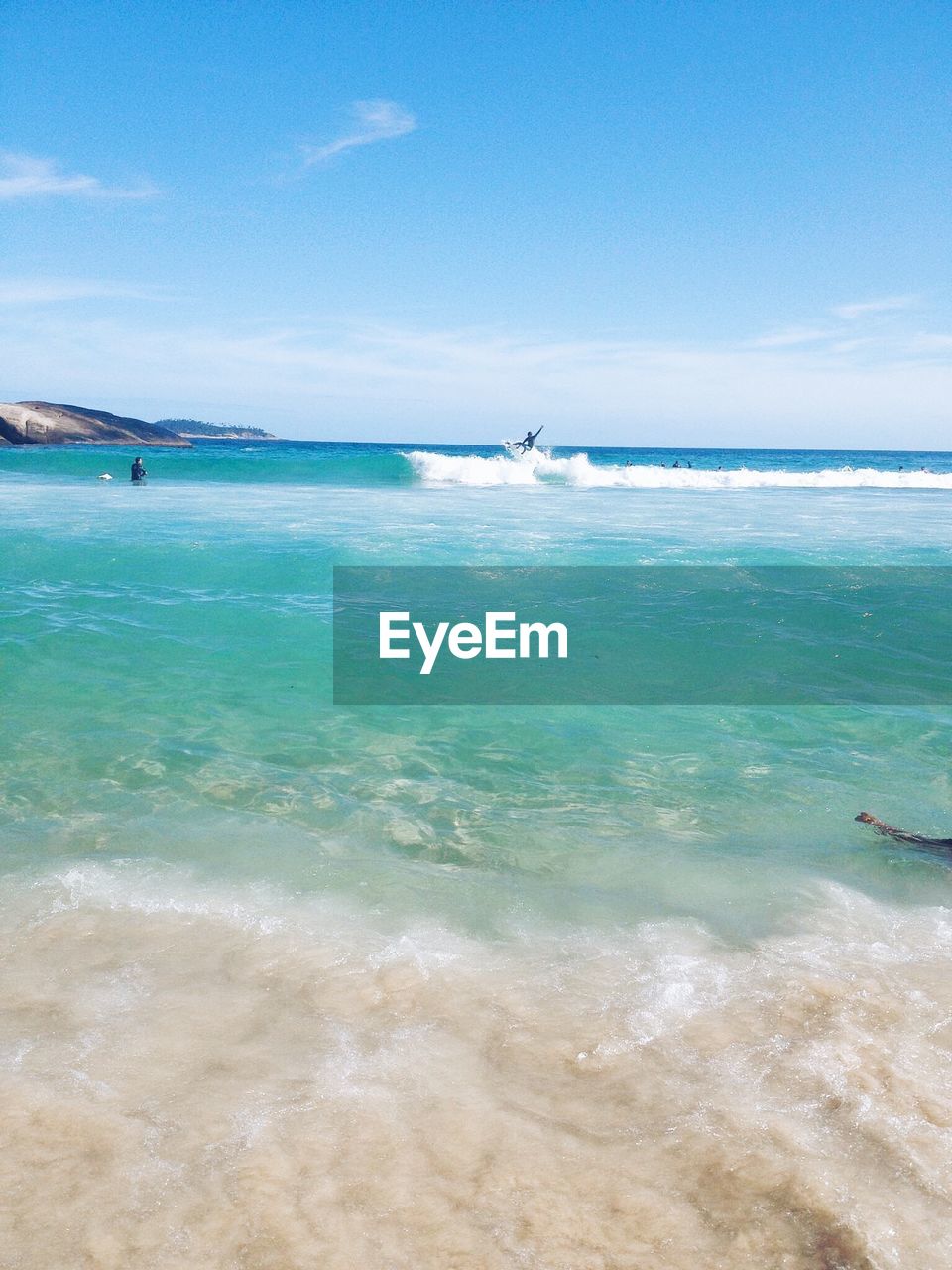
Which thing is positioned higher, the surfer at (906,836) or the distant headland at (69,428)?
the distant headland at (69,428)

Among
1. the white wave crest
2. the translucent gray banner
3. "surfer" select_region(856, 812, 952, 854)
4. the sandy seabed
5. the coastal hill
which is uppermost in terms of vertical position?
the coastal hill

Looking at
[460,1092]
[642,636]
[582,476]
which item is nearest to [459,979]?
[460,1092]

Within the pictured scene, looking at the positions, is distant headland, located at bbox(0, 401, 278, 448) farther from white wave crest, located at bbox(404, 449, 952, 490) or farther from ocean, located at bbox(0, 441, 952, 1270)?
ocean, located at bbox(0, 441, 952, 1270)

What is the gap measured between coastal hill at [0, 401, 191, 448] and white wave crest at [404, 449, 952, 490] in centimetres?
2906

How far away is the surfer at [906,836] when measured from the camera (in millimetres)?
6590

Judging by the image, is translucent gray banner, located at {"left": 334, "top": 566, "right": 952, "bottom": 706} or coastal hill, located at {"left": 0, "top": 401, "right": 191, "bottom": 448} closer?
translucent gray banner, located at {"left": 334, "top": 566, "right": 952, "bottom": 706}

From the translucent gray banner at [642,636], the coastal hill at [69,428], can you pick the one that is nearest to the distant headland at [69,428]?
the coastal hill at [69,428]

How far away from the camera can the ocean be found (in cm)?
315

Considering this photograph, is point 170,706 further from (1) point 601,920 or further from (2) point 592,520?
(2) point 592,520

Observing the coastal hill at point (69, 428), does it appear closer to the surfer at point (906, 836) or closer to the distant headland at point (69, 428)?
the distant headland at point (69, 428)

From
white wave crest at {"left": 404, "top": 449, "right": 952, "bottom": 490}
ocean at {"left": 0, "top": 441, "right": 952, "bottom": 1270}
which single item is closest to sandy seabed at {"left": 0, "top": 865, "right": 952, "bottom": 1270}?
ocean at {"left": 0, "top": 441, "right": 952, "bottom": 1270}

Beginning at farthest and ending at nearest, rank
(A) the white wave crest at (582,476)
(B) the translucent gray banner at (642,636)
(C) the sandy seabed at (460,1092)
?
(A) the white wave crest at (582,476), (B) the translucent gray banner at (642,636), (C) the sandy seabed at (460,1092)

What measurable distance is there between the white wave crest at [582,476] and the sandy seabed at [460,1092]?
45686 millimetres

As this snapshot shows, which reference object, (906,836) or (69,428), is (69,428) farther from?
(906,836)
